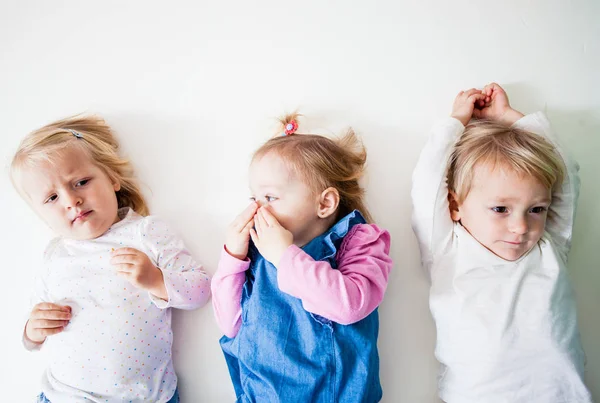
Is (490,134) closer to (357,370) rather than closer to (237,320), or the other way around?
(357,370)

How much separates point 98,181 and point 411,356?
98 centimetres

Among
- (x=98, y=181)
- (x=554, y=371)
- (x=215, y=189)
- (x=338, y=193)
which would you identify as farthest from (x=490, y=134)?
(x=98, y=181)

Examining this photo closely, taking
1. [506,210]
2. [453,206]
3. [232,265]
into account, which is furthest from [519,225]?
[232,265]

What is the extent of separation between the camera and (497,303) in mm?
979

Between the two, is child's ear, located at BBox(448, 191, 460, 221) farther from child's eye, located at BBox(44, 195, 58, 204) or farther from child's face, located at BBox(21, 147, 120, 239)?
child's eye, located at BBox(44, 195, 58, 204)

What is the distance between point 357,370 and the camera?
0.94 meters

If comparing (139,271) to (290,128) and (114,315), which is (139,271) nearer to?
(114,315)

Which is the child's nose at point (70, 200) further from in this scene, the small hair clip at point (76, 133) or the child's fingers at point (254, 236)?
the child's fingers at point (254, 236)

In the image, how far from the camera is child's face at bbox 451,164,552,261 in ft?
3.12

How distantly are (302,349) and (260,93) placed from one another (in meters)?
0.72

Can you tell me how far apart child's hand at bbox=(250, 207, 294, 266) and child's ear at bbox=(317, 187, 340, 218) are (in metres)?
0.10

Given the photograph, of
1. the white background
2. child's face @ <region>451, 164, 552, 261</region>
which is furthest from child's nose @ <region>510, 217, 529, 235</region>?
the white background

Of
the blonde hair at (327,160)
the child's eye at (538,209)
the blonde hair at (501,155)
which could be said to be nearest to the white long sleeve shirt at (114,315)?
the blonde hair at (327,160)

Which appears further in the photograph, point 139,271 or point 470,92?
point 470,92
